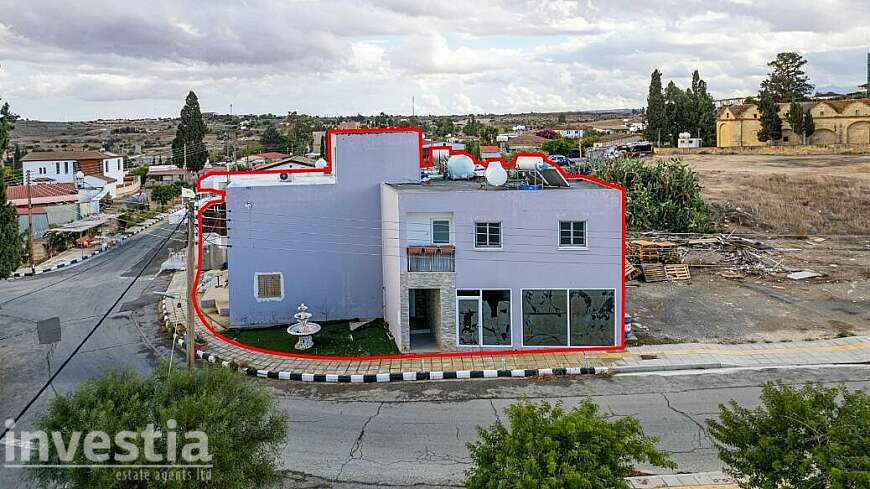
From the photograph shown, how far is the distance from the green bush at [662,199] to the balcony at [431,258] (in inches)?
844

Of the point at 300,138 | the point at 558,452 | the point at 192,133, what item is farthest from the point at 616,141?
the point at 558,452

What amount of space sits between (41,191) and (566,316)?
40609 millimetres

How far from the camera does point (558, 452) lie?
25.0ft

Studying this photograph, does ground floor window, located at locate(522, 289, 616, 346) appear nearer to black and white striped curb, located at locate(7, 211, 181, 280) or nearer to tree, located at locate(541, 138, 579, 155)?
black and white striped curb, located at locate(7, 211, 181, 280)

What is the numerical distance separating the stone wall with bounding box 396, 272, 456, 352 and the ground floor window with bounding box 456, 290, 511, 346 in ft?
0.61

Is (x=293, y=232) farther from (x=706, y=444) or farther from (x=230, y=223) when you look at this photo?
(x=706, y=444)

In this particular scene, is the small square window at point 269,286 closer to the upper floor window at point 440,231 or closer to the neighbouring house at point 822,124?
the upper floor window at point 440,231

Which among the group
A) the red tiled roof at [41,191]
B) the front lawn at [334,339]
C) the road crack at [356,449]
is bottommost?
the road crack at [356,449]

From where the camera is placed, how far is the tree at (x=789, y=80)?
3408 inches

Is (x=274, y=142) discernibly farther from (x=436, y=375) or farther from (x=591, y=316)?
(x=436, y=375)

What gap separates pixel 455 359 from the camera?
57.8 ft

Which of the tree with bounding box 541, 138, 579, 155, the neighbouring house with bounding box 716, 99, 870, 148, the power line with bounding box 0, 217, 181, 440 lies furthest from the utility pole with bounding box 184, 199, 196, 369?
the tree with bounding box 541, 138, 579, 155

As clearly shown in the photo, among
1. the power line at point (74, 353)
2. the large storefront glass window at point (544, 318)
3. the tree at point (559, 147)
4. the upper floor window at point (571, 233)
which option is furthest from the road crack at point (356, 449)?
the tree at point (559, 147)

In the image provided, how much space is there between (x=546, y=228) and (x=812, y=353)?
7.70 meters
